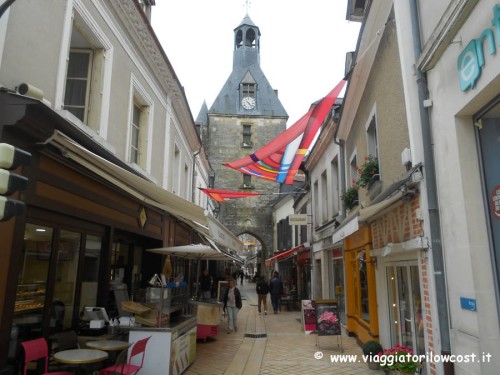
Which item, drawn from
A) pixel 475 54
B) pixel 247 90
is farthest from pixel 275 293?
pixel 247 90

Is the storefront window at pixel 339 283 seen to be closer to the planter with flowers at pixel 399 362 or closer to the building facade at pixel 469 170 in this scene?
the planter with flowers at pixel 399 362

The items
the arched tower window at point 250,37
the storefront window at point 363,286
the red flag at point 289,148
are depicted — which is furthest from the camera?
the arched tower window at point 250,37

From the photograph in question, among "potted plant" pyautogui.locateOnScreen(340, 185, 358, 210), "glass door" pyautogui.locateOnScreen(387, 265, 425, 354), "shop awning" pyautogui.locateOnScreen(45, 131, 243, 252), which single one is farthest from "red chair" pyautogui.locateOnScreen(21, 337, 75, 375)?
"potted plant" pyautogui.locateOnScreen(340, 185, 358, 210)

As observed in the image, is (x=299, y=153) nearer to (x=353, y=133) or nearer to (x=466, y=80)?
(x=353, y=133)

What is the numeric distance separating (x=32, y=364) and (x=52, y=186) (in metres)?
2.05

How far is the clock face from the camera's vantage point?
108 feet

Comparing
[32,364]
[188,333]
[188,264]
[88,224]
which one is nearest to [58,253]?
[88,224]

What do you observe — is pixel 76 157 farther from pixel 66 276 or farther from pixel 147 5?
pixel 147 5

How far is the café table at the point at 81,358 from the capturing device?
3.84 m

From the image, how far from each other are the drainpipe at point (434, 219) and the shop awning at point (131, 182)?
9.64 feet

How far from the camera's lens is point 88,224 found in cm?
566

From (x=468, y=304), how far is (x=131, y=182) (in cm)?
409

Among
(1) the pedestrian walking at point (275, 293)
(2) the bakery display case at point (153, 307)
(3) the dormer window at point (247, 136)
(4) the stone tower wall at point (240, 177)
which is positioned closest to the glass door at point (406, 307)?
(2) the bakery display case at point (153, 307)

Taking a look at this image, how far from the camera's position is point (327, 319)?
8125mm
